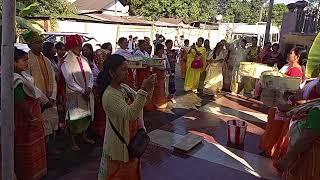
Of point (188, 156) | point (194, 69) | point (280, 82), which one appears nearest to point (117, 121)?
point (188, 156)

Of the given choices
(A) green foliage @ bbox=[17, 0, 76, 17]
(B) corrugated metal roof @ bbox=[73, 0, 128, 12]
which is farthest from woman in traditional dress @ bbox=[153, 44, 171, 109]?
(B) corrugated metal roof @ bbox=[73, 0, 128, 12]

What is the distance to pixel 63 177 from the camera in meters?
4.32

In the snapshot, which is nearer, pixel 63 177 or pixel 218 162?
pixel 63 177

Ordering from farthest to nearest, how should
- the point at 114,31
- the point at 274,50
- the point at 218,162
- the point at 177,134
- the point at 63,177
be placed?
1. the point at 114,31
2. the point at 274,50
3. the point at 177,134
4. the point at 218,162
5. the point at 63,177

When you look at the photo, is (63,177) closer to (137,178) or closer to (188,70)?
(137,178)

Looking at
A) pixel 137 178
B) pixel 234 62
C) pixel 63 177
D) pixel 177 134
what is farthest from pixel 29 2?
pixel 137 178

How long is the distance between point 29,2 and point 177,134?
14.3 metres

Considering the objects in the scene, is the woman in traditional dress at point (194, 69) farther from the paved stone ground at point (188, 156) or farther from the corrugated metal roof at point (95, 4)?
the corrugated metal roof at point (95, 4)

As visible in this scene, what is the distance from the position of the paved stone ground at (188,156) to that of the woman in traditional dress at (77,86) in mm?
506

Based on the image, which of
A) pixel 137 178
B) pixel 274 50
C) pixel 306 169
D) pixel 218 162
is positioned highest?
pixel 274 50

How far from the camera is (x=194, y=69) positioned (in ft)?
33.0

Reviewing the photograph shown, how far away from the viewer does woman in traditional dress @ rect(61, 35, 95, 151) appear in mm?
4805

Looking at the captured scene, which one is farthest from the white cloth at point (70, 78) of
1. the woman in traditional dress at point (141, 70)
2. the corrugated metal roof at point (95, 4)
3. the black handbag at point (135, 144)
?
the corrugated metal roof at point (95, 4)

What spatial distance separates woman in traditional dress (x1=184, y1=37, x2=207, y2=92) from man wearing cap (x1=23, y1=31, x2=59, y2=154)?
5857 millimetres
